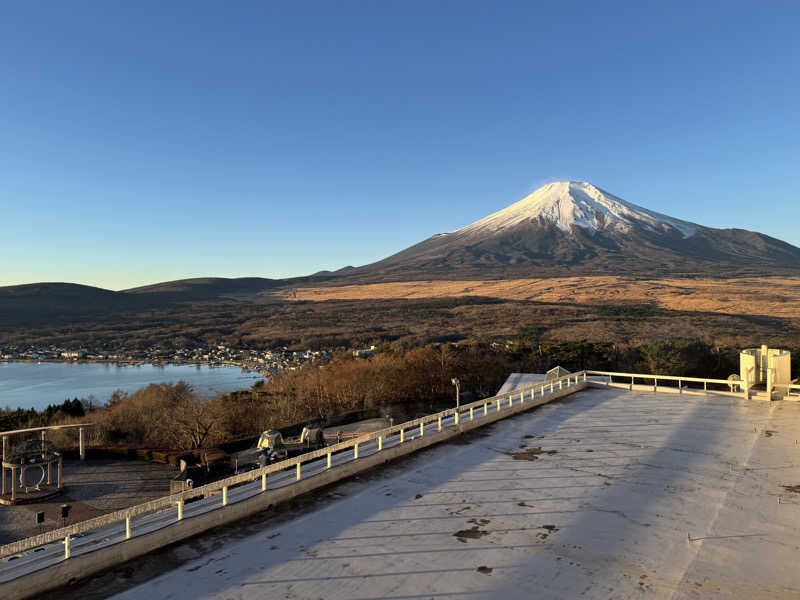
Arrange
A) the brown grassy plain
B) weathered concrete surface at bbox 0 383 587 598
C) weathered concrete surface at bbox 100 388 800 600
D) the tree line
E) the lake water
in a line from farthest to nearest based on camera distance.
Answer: the brown grassy plain, the lake water, the tree line, weathered concrete surface at bbox 100 388 800 600, weathered concrete surface at bbox 0 383 587 598

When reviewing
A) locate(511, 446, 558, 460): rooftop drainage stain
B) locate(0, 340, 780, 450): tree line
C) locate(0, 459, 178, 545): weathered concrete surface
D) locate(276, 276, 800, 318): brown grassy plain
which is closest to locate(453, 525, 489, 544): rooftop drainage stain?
locate(511, 446, 558, 460): rooftop drainage stain

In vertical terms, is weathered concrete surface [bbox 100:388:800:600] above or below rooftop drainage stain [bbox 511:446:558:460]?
above

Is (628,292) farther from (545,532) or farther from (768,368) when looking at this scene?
(545,532)

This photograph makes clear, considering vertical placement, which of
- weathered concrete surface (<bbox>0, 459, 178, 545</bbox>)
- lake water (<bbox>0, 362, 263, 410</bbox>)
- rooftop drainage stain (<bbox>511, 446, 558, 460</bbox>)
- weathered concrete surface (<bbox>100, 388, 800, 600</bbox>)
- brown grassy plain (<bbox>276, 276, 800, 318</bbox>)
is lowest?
lake water (<bbox>0, 362, 263, 410</bbox>)

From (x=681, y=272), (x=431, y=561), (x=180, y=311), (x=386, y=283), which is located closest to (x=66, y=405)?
(x=431, y=561)

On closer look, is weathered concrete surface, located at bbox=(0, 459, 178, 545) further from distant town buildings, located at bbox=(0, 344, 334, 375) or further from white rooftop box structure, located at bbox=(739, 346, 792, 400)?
A: distant town buildings, located at bbox=(0, 344, 334, 375)

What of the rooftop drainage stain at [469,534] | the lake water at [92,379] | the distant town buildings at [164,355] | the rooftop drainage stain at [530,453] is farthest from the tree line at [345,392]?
the distant town buildings at [164,355]

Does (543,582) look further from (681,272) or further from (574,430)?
(681,272)
